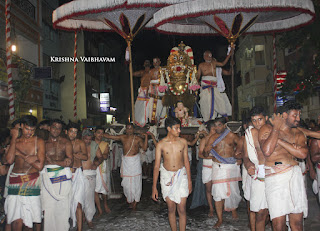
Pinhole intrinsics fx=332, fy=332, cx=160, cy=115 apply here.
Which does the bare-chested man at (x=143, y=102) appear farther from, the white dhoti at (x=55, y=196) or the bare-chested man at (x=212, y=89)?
the white dhoti at (x=55, y=196)

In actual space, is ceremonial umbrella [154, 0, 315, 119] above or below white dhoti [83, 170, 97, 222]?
above

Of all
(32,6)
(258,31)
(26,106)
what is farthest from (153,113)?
(32,6)

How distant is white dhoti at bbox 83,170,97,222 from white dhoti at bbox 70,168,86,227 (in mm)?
391

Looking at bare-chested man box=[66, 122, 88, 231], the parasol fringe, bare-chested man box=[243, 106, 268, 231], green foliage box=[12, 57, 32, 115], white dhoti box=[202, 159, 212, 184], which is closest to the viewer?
bare-chested man box=[243, 106, 268, 231]

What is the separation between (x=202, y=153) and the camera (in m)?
7.28

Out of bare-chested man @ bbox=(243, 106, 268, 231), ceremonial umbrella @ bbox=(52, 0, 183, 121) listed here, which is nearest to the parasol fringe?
ceremonial umbrella @ bbox=(52, 0, 183, 121)

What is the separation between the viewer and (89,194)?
22.9 ft

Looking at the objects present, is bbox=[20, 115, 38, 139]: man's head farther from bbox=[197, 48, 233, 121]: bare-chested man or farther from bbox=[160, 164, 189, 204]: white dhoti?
bbox=[197, 48, 233, 121]: bare-chested man

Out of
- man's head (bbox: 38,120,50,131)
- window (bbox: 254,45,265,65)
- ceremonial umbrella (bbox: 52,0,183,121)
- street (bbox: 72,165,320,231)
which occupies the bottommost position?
street (bbox: 72,165,320,231)

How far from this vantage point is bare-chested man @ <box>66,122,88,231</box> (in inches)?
247

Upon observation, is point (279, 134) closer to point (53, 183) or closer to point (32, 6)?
point (53, 183)

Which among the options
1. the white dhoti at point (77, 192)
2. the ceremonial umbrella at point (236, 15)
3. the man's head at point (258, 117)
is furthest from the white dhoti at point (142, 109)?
the man's head at point (258, 117)

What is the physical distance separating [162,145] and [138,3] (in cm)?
506

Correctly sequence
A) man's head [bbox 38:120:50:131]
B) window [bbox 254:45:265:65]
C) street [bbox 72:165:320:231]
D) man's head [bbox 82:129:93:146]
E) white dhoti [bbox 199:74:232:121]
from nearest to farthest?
street [bbox 72:165:320:231]
man's head [bbox 38:120:50:131]
man's head [bbox 82:129:93:146]
white dhoti [bbox 199:74:232:121]
window [bbox 254:45:265:65]
